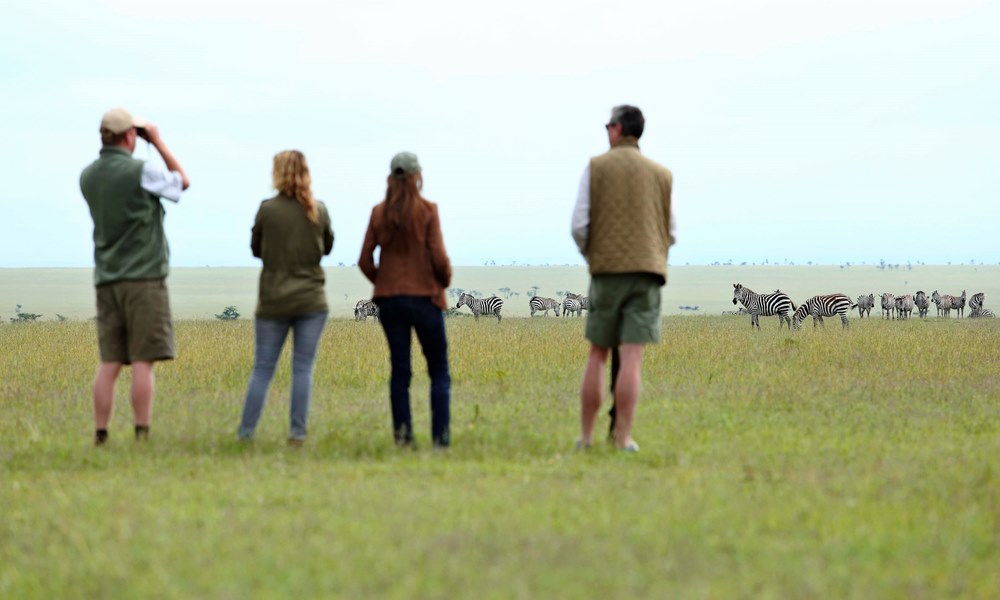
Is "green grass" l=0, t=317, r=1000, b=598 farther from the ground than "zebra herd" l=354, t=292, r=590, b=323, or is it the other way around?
"zebra herd" l=354, t=292, r=590, b=323

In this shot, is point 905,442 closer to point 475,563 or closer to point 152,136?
point 475,563

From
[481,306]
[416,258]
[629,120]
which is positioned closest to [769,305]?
[481,306]

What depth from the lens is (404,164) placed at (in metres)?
7.28

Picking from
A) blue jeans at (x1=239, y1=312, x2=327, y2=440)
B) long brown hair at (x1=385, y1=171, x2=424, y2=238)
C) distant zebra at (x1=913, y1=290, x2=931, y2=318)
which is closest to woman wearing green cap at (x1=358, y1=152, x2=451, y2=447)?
long brown hair at (x1=385, y1=171, x2=424, y2=238)

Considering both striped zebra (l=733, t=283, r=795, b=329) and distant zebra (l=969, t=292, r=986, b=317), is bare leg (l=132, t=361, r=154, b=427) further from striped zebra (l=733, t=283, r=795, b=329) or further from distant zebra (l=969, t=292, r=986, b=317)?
distant zebra (l=969, t=292, r=986, b=317)

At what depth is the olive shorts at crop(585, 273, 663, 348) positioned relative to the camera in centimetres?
717

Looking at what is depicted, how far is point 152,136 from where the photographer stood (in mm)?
7848

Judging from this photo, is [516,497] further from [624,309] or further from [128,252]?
[128,252]

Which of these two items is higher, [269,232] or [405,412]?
[269,232]

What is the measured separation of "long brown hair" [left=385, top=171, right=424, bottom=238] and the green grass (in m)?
1.45

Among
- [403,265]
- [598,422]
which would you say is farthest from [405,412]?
[598,422]

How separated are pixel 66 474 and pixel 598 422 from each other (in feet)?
13.5

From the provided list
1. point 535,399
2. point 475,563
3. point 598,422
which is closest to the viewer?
point 475,563

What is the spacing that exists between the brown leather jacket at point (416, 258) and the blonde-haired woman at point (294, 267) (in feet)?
1.55
